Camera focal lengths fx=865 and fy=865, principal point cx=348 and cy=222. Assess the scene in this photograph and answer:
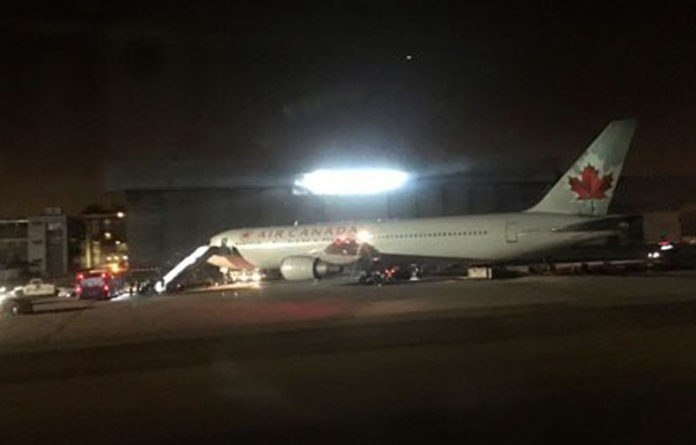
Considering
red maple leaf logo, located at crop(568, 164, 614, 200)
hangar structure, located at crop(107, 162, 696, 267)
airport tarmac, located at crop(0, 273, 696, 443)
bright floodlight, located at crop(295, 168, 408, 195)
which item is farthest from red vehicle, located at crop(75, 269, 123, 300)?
bright floodlight, located at crop(295, 168, 408, 195)

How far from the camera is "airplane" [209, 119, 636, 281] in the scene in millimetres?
45938

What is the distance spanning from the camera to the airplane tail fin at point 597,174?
45.8 meters

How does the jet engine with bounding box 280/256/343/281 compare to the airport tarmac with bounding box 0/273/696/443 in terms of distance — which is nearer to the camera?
the airport tarmac with bounding box 0/273/696/443

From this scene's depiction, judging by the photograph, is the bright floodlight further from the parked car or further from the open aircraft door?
the parked car

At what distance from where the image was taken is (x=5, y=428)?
1034cm

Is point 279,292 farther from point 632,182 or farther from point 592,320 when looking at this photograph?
point 632,182

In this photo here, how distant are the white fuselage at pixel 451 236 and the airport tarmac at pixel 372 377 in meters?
21.2

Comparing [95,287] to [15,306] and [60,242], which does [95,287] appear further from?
[60,242]

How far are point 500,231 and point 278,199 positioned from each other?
36.3 metres

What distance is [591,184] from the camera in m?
46.4

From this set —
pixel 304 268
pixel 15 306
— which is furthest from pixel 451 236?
pixel 15 306

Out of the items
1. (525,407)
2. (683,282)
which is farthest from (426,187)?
(525,407)

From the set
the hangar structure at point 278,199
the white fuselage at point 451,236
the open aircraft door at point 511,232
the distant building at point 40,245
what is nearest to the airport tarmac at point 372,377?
the white fuselage at point 451,236

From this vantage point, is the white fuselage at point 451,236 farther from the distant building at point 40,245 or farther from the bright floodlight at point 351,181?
the distant building at point 40,245
